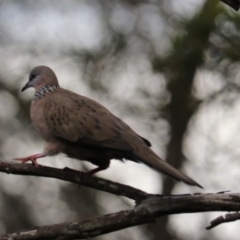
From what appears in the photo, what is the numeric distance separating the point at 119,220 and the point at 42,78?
204 cm

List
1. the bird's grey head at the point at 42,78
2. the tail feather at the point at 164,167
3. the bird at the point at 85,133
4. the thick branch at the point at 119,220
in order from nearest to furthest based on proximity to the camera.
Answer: the thick branch at the point at 119,220
the tail feather at the point at 164,167
the bird at the point at 85,133
the bird's grey head at the point at 42,78

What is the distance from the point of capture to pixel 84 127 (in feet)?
14.3

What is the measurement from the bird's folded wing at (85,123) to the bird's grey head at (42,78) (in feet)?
1.23

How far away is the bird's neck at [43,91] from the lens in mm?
4949

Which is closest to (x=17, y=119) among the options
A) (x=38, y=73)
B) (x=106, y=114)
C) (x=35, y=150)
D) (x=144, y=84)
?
(x=35, y=150)

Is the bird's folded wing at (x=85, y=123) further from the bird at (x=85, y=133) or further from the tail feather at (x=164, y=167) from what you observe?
the tail feather at (x=164, y=167)

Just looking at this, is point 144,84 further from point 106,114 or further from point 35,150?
point 106,114

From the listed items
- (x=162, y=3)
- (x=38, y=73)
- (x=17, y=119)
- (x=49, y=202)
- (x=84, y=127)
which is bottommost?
(x=84, y=127)

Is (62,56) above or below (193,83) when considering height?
above

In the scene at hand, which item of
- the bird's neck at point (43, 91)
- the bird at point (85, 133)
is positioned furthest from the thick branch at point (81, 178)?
the bird's neck at point (43, 91)

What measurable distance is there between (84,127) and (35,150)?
4741 mm

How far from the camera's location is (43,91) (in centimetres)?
501

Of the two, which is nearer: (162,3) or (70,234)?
(70,234)

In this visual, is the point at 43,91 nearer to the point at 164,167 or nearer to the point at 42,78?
the point at 42,78
